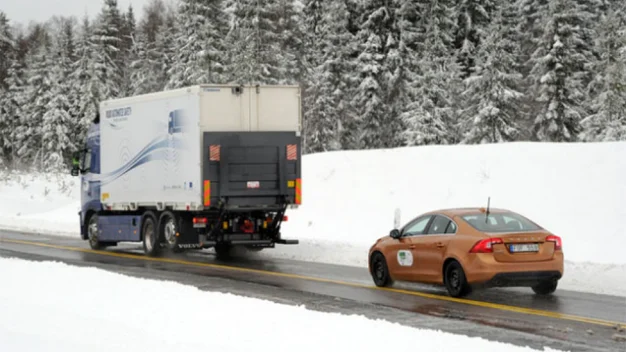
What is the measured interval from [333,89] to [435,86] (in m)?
9.99

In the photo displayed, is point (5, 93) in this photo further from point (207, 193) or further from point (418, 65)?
point (207, 193)

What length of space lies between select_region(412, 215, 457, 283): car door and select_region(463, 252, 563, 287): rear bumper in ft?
2.55

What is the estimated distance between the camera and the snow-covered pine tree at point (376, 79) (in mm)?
53188

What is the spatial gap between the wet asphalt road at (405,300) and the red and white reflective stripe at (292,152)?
2.40m

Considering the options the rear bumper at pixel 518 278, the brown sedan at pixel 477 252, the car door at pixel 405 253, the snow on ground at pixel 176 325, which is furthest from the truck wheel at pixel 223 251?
the rear bumper at pixel 518 278

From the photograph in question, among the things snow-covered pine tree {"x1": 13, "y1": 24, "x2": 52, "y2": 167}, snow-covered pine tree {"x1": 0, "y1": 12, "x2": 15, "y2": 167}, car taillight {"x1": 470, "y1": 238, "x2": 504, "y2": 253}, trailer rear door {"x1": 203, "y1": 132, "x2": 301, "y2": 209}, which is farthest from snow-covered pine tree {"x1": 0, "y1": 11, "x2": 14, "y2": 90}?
car taillight {"x1": 470, "y1": 238, "x2": 504, "y2": 253}

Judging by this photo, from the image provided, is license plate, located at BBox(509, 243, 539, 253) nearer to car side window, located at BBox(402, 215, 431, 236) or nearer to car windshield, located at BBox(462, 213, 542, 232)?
car windshield, located at BBox(462, 213, 542, 232)

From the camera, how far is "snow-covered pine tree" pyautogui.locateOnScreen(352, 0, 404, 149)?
53.2m

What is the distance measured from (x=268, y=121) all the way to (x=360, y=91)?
34265mm

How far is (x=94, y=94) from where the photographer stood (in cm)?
7075

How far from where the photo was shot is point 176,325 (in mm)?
9828

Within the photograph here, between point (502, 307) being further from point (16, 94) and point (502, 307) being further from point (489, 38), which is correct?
point (16, 94)

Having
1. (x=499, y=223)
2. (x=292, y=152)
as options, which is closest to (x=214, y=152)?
(x=292, y=152)

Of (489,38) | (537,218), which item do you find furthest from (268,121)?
(489,38)
